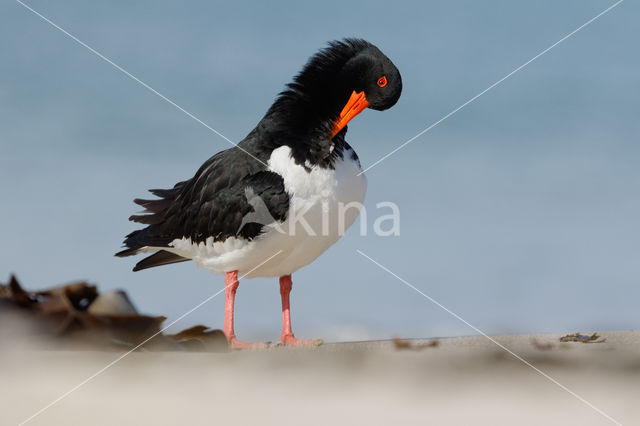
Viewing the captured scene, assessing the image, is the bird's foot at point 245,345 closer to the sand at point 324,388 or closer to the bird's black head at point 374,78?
the sand at point 324,388

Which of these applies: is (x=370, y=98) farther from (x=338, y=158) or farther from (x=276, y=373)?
(x=276, y=373)

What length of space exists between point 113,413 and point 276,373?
42.6 inches

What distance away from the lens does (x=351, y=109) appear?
21.8ft

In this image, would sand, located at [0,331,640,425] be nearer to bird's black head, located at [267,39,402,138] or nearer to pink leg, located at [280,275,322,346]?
pink leg, located at [280,275,322,346]

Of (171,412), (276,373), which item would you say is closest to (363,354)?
(276,373)

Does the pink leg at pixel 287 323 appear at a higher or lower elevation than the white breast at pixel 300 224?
lower

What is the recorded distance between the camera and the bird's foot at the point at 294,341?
600 centimetres

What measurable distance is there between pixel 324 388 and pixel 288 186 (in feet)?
7.02

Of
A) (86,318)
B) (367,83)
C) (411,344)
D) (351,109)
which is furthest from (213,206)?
(411,344)

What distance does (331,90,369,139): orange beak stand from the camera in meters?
6.58

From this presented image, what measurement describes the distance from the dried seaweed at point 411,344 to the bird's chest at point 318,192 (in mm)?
1253

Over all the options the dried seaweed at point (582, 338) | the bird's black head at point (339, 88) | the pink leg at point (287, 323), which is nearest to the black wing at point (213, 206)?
the bird's black head at point (339, 88)

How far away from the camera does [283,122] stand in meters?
6.57

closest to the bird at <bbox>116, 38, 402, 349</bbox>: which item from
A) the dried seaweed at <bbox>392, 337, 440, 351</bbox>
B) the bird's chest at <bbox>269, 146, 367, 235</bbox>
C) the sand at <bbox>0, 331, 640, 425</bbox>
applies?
the bird's chest at <bbox>269, 146, 367, 235</bbox>
